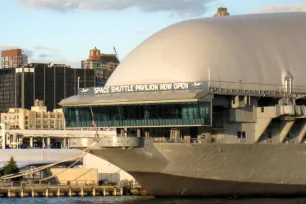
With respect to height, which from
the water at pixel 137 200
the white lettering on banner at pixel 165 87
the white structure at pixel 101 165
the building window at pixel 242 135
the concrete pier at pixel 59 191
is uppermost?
the white lettering on banner at pixel 165 87

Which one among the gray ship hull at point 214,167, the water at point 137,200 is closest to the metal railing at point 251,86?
the gray ship hull at point 214,167

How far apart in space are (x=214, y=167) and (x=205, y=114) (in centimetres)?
486

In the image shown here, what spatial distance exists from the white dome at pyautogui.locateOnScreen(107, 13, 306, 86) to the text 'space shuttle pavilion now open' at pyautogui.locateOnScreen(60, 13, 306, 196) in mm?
108

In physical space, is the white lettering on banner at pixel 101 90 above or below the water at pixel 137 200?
above

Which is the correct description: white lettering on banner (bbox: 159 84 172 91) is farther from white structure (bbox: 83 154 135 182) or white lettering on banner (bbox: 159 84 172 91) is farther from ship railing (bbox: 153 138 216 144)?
white structure (bbox: 83 154 135 182)

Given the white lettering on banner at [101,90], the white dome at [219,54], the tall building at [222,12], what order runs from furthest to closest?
1. the tall building at [222,12]
2. the white lettering on banner at [101,90]
3. the white dome at [219,54]

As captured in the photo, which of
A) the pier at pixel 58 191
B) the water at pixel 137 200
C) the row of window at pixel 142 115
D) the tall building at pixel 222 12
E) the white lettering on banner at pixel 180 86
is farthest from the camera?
the tall building at pixel 222 12

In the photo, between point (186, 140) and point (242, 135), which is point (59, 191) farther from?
point (242, 135)

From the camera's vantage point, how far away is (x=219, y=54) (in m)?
70.9

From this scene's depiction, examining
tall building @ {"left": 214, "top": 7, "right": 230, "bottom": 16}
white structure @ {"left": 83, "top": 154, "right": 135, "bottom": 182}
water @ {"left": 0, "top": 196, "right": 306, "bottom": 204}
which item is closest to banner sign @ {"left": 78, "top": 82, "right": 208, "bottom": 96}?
water @ {"left": 0, "top": 196, "right": 306, "bottom": 204}

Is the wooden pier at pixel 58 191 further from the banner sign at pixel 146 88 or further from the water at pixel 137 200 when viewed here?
the banner sign at pixel 146 88

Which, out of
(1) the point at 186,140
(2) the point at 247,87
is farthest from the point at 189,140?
(2) the point at 247,87

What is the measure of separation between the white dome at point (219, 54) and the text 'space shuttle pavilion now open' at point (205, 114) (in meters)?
Result: 0.11

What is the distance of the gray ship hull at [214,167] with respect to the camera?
68.1 m
